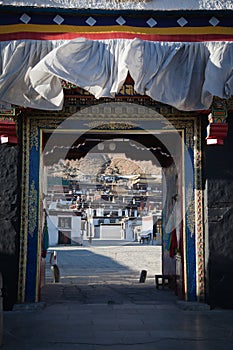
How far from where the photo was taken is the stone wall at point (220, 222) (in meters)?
6.70

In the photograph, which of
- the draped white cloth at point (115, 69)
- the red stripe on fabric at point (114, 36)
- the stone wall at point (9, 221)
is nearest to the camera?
the draped white cloth at point (115, 69)

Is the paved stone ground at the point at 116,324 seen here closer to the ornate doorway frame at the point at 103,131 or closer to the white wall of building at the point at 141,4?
the ornate doorway frame at the point at 103,131

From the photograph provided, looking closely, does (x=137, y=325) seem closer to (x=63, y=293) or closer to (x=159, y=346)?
(x=159, y=346)

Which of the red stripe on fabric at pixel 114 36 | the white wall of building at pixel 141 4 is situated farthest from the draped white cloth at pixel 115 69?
the white wall of building at pixel 141 4

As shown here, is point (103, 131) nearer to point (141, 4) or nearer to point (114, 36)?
point (114, 36)

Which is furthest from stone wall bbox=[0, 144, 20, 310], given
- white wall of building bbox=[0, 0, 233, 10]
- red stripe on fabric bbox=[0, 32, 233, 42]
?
white wall of building bbox=[0, 0, 233, 10]

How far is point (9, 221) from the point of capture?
21.7ft

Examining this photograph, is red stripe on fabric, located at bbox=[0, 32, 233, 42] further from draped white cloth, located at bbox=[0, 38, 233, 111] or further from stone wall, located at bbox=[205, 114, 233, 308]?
stone wall, located at bbox=[205, 114, 233, 308]

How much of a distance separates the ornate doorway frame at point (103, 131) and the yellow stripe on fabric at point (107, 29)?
114cm

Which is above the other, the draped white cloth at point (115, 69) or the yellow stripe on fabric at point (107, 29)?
the yellow stripe on fabric at point (107, 29)

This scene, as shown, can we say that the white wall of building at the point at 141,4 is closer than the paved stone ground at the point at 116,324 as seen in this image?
No

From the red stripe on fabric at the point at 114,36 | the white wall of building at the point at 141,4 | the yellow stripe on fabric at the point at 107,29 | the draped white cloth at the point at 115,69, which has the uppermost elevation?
the white wall of building at the point at 141,4

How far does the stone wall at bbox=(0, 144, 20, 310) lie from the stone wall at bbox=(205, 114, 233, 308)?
281cm

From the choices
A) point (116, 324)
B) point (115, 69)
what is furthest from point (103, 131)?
point (116, 324)
